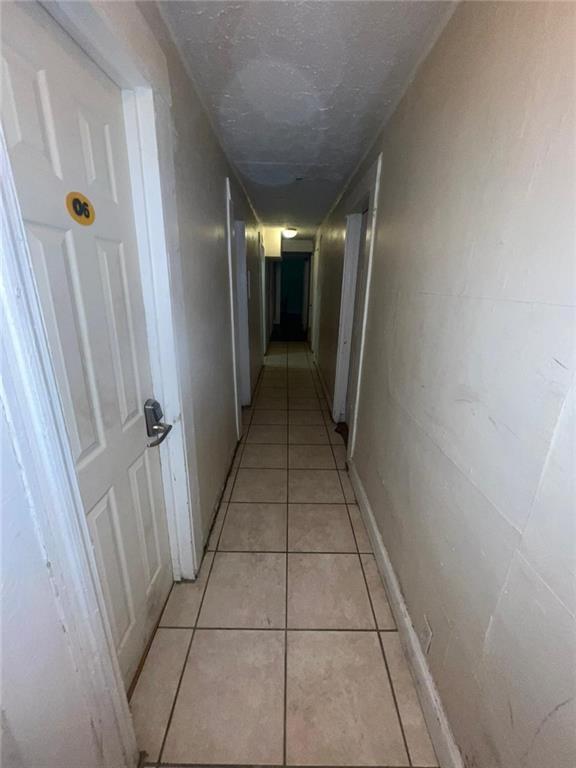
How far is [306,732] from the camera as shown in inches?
41.0

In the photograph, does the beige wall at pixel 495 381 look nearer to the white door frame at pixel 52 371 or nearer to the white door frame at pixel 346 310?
the white door frame at pixel 52 371

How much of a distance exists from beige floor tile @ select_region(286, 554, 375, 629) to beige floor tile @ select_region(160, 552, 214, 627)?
43cm

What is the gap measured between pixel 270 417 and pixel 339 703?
8.25 feet

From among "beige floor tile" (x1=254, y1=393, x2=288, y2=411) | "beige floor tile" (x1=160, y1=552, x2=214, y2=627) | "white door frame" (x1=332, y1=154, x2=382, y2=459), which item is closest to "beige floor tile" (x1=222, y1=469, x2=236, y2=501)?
"beige floor tile" (x1=160, y1=552, x2=214, y2=627)

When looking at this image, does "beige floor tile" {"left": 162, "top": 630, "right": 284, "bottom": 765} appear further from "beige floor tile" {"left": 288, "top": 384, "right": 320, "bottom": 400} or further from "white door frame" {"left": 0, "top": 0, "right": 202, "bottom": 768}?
"beige floor tile" {"left": 288, "top": 384, "right": 320, "bottom": 400}

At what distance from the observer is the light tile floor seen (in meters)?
1.01

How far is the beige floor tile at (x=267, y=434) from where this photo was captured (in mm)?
2966

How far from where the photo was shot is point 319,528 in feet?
6.31

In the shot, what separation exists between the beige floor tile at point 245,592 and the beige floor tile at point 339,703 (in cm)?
16

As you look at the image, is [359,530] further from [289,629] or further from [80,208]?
[80,208]

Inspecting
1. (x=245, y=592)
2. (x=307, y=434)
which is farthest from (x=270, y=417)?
(x=245, y=592)

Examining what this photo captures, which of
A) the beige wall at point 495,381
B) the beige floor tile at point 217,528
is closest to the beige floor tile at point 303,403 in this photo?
the beige floor tile at point 217,528

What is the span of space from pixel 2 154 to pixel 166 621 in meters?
1.68

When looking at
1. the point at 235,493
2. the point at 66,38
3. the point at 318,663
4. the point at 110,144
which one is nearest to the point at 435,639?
the point at 318,663
